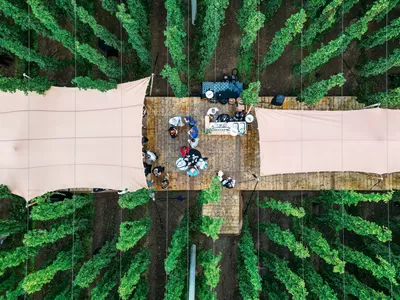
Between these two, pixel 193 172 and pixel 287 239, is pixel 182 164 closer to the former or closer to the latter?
pixel 193 172

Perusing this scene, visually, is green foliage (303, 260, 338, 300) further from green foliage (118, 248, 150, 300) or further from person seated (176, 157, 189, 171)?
green foliage (118, 248, 150, 300)

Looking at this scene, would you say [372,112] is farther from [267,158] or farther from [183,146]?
[183,146]

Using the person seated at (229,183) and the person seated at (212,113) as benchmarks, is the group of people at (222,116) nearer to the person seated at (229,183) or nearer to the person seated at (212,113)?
the person seated at (212,113)

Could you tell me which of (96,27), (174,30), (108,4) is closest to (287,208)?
(174,30)

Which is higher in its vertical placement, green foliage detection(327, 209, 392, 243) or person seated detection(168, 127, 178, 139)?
person seated detection(168, 127, 178, 139)

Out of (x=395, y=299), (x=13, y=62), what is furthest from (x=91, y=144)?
(x=395, y=299)

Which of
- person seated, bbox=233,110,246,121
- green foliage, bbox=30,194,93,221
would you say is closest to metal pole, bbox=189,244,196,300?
green foliage, bbox=30,194,93,221
